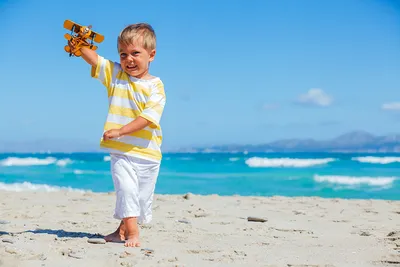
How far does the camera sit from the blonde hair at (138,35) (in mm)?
3645

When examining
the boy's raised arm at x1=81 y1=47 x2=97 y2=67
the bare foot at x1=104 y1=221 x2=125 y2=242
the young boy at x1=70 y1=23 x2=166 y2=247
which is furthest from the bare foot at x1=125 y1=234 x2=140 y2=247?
the boy's raised arm at x1=81 y1=47 x2=97 y2=67

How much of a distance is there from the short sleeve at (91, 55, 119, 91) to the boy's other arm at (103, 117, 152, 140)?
40 cm

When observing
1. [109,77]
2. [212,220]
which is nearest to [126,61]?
[109,77]

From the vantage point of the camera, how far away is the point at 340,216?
5820 millimetres

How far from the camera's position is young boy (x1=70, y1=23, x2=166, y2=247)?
3625 millimetres

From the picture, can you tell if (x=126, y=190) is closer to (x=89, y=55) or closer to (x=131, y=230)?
(x=131, y=230)

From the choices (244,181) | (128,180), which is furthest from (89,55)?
(244,181)

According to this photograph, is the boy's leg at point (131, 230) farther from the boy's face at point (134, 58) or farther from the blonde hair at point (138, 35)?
the blonde hair at point (138, 35)

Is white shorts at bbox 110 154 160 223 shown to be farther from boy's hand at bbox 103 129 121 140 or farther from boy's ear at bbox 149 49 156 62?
boy's ear at bbox 149 49 156 62

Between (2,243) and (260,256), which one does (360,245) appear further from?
(2,243)

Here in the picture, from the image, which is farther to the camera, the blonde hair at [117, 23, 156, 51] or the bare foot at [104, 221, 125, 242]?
the bare foot at [104, 221, 125, 242]

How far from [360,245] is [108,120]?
2.20m

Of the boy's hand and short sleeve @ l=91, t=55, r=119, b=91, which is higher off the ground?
short sleeve @ l=91, t=55, r=119, b=91

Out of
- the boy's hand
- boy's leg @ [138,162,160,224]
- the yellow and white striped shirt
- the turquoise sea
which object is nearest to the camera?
the boy's hand
